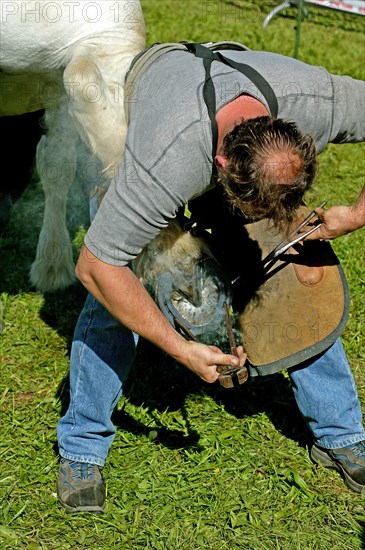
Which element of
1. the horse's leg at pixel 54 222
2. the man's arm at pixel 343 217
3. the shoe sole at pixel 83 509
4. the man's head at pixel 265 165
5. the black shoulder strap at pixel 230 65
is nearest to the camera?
the man's head at pixel 265 165

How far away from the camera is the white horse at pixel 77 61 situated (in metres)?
2.61

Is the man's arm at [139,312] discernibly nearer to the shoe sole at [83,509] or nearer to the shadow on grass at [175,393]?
the shoe sole at [83,509]

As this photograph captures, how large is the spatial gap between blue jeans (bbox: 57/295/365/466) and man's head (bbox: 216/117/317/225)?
78 cm

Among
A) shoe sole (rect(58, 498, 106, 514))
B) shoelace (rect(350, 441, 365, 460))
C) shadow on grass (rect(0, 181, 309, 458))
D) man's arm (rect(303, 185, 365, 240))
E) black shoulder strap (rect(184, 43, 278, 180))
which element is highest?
black shoulder strap (rect(184, 43, 278, 180))

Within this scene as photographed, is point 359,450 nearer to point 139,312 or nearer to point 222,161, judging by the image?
point 139,312

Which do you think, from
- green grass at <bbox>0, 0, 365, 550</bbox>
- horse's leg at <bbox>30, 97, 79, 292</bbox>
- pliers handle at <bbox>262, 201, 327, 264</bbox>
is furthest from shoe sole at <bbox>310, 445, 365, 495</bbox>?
horse's leg at <bbox>30, 97, 79, 292</bbox>

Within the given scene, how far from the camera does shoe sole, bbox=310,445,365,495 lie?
9.95ft

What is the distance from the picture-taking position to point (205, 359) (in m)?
2.48

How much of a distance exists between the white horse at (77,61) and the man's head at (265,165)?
42cm

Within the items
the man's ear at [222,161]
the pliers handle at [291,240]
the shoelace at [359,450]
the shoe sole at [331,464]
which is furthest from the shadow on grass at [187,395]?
the man's ear at [222,161]

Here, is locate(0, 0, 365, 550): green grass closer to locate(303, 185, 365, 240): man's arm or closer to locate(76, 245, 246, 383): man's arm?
locate(76, 245, 246, 383): man's arm

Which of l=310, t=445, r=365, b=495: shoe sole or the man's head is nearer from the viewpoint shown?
the man's head

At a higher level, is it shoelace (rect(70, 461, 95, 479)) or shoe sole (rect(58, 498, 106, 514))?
shoelace (rect(70, 461, 95, 479))

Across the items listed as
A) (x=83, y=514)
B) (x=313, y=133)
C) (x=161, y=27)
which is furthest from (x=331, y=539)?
(x=161, y=27)
